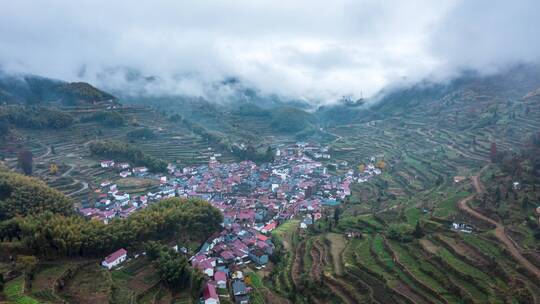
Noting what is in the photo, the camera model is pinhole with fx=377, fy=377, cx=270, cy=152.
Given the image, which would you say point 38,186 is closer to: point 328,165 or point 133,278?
point 133,278

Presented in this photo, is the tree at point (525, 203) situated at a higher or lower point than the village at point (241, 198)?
higher

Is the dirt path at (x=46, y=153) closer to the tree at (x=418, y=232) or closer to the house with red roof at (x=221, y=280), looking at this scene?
the house with red roof at (x=221, y=280)

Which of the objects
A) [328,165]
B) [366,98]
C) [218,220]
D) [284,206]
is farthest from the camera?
[366,98]

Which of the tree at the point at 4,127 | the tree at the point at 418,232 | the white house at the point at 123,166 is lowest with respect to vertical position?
the tree at the point at 418,232

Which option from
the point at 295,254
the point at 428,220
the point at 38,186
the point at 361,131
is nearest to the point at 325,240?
the point at 295,254

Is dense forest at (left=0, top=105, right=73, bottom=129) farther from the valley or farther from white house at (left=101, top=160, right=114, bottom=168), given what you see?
white house at (left=101, top=160, right=114, bottom=168)

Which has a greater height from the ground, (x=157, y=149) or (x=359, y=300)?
(x=157, y=149)


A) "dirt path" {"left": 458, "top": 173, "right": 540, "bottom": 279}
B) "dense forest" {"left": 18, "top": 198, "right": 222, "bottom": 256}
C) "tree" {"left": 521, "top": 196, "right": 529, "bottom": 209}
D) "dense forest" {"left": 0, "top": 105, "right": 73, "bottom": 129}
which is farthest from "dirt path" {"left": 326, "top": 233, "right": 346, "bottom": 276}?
"dense forest" {"left": 0, "top": 105, "right": 73, "bottom": 129}

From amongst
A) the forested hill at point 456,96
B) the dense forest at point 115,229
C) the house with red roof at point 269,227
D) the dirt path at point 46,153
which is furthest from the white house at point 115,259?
the forested hill at point 456,96
